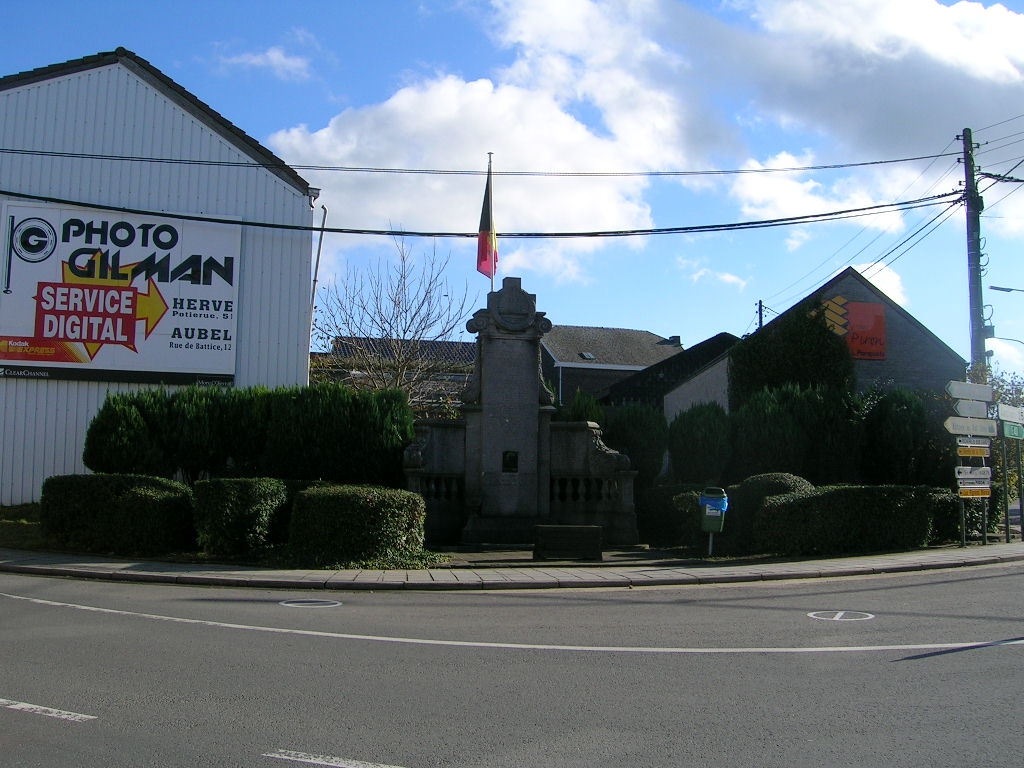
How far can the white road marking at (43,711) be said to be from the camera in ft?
19.0

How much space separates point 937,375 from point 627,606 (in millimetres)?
26924

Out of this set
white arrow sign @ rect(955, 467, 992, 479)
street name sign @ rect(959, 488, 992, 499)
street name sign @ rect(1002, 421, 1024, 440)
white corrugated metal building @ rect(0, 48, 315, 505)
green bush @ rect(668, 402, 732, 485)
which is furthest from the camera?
white corrugated metal building @ rect(0, 48, 315, 505)

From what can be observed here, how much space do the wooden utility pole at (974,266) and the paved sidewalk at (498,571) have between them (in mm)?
7805

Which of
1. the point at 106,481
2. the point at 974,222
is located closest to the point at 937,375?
the point at 974,222

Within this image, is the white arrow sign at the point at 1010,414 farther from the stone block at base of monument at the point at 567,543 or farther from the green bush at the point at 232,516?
the green bush at the point at 232,516

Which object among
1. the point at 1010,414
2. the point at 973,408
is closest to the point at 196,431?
the point at 973,408

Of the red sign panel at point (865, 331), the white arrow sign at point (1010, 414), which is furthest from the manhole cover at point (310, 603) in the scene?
the red sign panel at point (865, 331)

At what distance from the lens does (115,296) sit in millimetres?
22875

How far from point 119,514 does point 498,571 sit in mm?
6901

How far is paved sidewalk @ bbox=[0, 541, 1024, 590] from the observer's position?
12969mm

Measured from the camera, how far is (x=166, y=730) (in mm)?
5559

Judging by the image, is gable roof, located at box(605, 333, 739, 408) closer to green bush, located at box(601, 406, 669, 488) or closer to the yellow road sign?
green bush, located at box(601, 406, 669, 488)

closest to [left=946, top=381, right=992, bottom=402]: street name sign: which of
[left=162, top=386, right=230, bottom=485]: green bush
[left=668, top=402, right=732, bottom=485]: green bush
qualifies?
[left=668, top=402, right=732, bottom=485]: green bush

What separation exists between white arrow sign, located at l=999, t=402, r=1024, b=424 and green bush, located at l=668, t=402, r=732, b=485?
578cm
